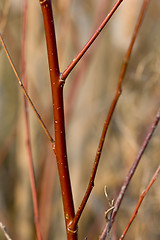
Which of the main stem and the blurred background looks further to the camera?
the blurred background

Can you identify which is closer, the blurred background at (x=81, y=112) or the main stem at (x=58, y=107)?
the main stem at (x=58, y=107)

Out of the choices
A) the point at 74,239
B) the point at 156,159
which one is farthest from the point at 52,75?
the point at 156,159

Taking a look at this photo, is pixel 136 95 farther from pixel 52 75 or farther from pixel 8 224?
pixel 52 75

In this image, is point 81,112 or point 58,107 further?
point 81,112

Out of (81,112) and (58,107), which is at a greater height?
(58,107)

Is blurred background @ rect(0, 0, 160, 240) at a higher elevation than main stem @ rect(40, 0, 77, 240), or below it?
below
